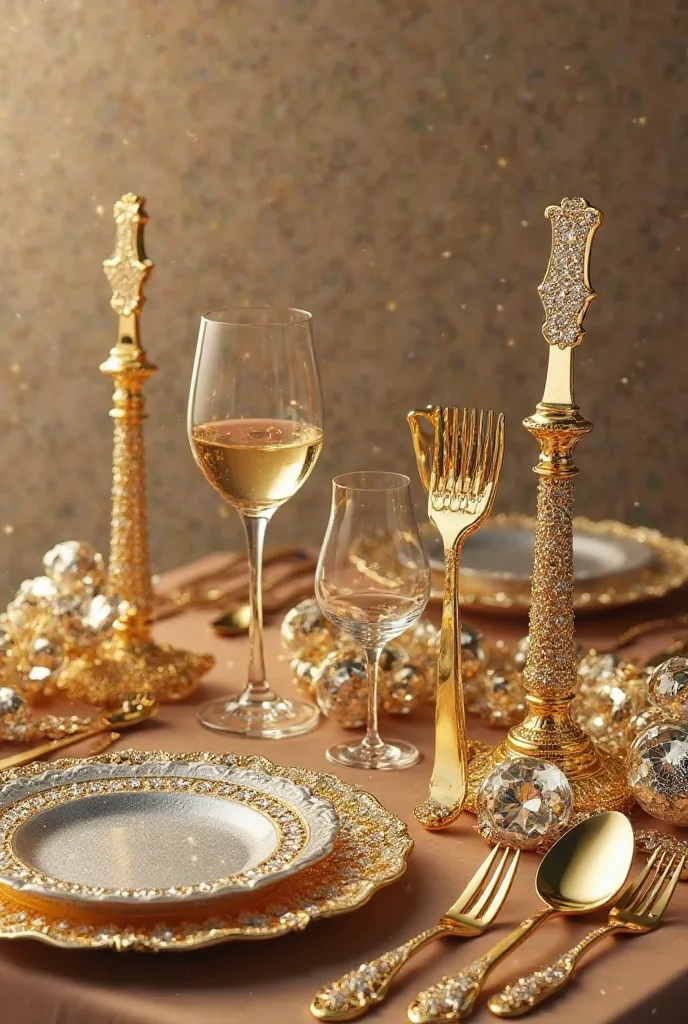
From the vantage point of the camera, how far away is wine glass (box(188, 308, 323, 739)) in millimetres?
1040

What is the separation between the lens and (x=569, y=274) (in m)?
0.88

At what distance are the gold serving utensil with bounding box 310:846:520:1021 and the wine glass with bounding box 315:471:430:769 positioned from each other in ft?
0.61

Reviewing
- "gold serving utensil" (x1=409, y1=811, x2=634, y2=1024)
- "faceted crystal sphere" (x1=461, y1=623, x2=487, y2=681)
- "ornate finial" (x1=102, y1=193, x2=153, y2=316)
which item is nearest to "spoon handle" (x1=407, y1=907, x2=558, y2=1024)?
"gold serving utensil" (x1=409, y1=811, x2=634, y2=1024)

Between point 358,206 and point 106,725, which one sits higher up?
point 358,206

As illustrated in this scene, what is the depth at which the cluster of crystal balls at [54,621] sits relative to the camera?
3.66 ft

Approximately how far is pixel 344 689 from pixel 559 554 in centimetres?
22

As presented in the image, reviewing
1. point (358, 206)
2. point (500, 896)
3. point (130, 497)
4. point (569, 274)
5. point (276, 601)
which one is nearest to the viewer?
point (500, 896)

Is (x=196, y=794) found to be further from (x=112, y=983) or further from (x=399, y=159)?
(x=399, y=159)

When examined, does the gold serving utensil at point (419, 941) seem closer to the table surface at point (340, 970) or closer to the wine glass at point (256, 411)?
the table surface at point (340, 970)

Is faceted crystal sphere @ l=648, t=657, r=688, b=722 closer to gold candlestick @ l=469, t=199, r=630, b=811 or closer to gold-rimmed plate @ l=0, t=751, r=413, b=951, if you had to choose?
gold candlestick @ l=469, t=199, r=630, b=811

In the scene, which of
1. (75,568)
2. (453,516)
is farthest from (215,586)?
(453,516)

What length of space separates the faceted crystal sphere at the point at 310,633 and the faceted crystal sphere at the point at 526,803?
1.15 feet

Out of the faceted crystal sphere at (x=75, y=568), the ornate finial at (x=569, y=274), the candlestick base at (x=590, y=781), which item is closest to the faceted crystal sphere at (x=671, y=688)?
the candlestick base at (x=590, y=781)

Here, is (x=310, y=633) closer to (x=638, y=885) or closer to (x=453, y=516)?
(x=453, y=516)
